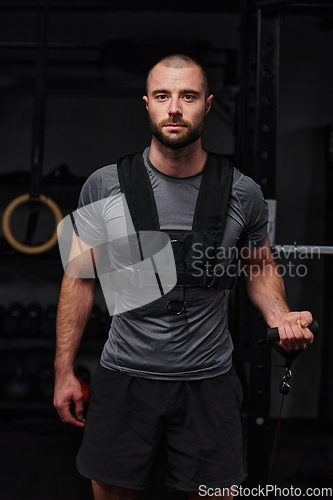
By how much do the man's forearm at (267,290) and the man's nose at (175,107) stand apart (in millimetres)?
504

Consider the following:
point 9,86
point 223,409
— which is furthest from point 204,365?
point 9,86

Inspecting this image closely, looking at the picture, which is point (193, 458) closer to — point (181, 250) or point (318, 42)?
point (181, 250)

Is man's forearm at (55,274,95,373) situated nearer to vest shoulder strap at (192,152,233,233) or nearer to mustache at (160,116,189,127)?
vest shoulder strap at (192,152,233,233)

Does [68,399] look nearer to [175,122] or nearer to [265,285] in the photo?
[265,285]

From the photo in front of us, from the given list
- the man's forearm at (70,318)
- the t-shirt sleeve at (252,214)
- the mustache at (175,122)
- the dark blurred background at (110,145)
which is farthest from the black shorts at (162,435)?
the dark blurred background at (110,145)

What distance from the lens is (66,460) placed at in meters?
2.35

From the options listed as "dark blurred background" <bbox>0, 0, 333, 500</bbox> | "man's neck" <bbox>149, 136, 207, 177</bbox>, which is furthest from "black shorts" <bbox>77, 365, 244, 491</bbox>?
"dark blurred background" <bbox>0, 0, 333, 500</bbox>

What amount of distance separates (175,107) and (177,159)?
0.14 m

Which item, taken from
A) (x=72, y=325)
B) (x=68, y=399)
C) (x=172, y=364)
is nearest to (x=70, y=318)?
(x=72, y=325)

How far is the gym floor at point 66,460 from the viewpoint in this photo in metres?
2.05

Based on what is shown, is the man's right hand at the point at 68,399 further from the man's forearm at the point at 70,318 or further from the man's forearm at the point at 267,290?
the man's forearm at the point at 267,290

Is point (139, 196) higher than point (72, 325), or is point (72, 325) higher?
point (139, 196)
